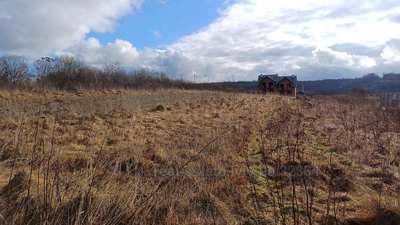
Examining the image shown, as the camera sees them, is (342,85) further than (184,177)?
Yes

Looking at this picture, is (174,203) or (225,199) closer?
(174,203)

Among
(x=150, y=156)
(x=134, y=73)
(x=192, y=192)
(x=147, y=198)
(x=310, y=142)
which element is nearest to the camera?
(x=147, y=198)

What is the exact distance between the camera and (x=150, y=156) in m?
8.08

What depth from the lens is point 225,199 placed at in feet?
19.2

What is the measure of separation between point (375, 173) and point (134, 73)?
56.9 metres

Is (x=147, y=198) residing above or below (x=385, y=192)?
above

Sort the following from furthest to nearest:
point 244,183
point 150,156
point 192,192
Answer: point 150,156 < point 244,183 < point 192,192

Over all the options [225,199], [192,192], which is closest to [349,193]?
[225,199]

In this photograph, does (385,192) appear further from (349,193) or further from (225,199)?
(225,199)

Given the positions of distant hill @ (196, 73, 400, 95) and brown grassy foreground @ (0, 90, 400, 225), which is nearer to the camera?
brown grassy foreground @ (0, 90, 400, 225)

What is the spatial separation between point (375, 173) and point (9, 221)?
21.5ft

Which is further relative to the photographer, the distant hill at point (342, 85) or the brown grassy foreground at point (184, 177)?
the distant hill at point (342, 85)

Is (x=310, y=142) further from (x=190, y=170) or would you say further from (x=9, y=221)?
(x=9, y=221)

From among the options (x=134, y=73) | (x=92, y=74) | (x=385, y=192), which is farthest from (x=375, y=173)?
(x=134, y=73)
